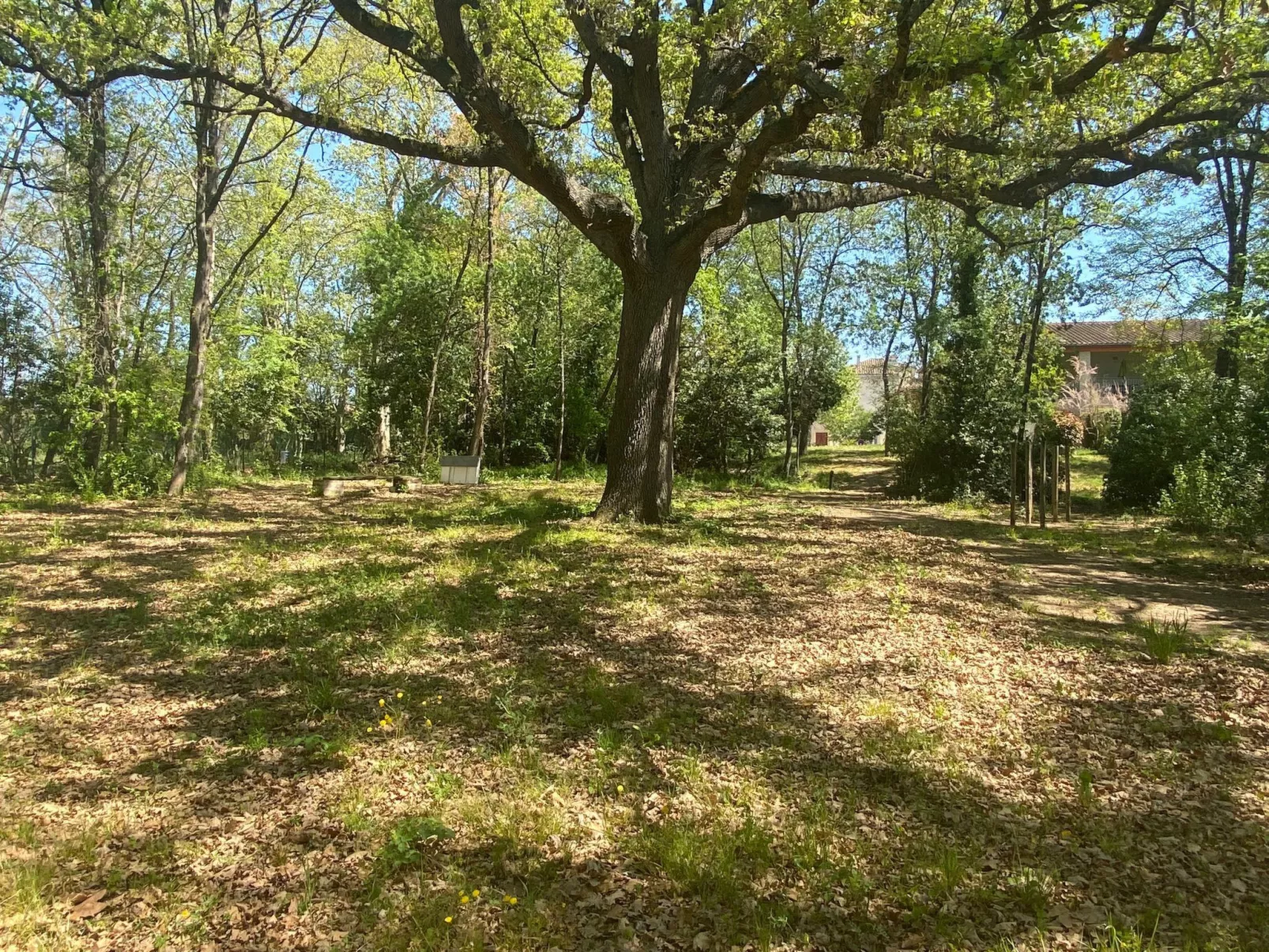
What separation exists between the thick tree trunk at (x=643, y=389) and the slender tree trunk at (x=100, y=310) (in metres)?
9.37

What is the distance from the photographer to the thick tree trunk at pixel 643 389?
905cm

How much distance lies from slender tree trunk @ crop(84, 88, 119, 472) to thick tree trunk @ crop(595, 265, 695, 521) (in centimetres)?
937

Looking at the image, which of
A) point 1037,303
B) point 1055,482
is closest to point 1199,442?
point 1055,482

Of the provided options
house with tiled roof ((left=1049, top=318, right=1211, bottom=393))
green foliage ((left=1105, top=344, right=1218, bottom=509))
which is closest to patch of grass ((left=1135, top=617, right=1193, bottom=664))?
green foliage ((left=1105, top=344, right=1218, bottom=509))

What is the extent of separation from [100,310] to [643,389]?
34.5ft

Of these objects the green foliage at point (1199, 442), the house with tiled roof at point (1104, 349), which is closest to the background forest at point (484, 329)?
the green foliage at point (1199, 442)

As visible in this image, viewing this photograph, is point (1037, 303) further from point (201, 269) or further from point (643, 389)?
point (201, 269)

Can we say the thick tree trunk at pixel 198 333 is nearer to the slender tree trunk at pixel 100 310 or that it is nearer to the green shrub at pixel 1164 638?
the slender tree trunk at pixel 100 310

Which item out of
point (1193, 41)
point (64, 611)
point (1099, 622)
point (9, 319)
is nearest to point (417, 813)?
point (64, 611)

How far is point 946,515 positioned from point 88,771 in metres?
13.7

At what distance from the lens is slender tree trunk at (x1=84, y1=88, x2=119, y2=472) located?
12.6m

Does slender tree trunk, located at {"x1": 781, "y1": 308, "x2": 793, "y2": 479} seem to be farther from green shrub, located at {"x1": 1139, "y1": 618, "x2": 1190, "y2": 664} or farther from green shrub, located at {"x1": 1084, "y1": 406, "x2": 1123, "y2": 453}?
green shrub, located at {"x1": 1139, "y1": 618, "x2": 1190, "y2": 664}

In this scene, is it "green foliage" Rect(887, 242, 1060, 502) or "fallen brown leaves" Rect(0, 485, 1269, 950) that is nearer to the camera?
"fallen brown leaves" Rect(0, 485, 1269, 950)

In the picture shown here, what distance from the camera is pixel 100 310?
12766 mm
